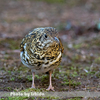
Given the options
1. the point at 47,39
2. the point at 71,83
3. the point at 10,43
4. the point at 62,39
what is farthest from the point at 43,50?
the point at 62,39

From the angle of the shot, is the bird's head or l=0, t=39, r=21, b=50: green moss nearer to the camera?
the bird's head

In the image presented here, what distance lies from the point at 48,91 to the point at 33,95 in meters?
0.45

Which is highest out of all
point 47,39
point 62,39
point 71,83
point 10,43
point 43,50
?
point 62,39

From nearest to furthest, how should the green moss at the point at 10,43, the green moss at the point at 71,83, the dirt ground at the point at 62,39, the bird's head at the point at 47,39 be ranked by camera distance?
the bird's head at the point at 47,39, the green moss at the point at 71,83, the dirt ground at the point at 62,39, the green moss at the point at 10,43

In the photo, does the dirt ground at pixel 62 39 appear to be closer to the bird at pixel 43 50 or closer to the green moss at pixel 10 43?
the green moss at pixel 10 43

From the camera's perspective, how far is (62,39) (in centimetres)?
995

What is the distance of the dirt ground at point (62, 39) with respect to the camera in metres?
5.51

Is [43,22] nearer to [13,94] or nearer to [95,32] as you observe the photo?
[95,32]

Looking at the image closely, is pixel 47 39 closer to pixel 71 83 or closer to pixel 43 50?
pixel 43 50

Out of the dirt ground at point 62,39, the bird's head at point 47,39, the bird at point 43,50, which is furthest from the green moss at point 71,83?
the bird's head at point 47,39

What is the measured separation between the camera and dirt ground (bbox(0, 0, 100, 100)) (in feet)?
18.1

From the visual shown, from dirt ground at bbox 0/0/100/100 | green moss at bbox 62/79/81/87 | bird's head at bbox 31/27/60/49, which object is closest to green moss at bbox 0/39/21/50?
dirt ground at bbox 0/0/100/100

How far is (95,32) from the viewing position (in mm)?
10539

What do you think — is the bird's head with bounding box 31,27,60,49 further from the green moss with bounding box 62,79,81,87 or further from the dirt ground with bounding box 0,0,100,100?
the green moss with bounding box 62,79,81,87
